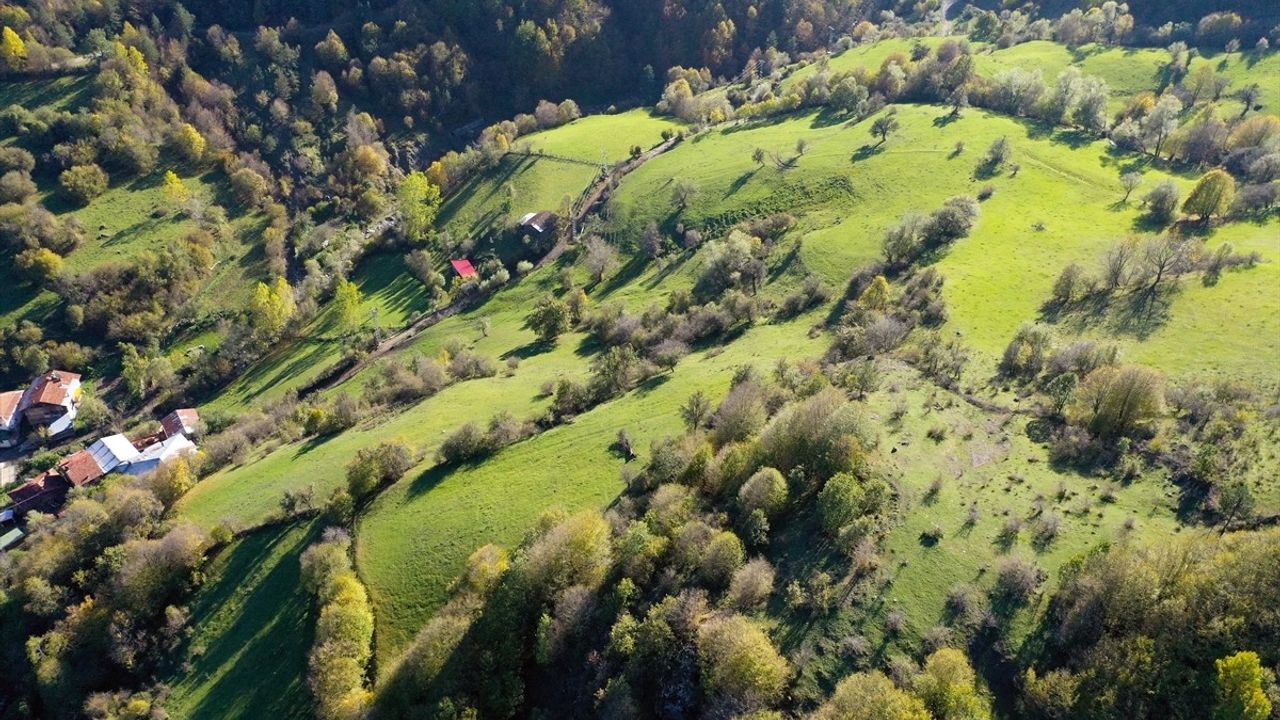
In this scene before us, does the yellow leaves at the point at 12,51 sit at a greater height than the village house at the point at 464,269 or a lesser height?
greater

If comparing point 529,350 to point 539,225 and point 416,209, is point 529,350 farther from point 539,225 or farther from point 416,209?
point 416,209

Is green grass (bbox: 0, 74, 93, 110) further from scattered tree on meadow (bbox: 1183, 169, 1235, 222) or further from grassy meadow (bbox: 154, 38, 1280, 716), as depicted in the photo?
scattered tree on meadow (bbox: 1183, 169, 1235, 222)

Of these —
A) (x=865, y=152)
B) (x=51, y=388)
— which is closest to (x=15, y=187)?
(x=51, y=388)

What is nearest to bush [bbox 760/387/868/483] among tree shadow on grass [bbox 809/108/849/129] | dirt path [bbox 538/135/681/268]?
dirt path [bbox 538/135/681/268]

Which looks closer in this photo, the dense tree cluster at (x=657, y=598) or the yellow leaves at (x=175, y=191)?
the dense tree cluster at (x=657, y=598)

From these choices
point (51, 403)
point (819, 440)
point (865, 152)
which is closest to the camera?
point (819, 440)

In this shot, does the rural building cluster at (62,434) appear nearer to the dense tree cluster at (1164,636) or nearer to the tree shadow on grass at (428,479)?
the tree shadow on grass at (428,479)

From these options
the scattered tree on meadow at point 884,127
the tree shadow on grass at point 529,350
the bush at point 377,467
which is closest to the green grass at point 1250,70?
the scattered tree on meadow at point 884,127
